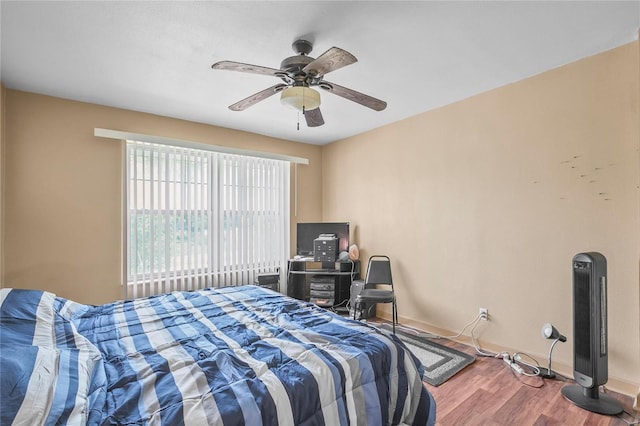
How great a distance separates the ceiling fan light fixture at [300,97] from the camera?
1.99 metres

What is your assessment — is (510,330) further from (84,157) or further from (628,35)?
(84,157)

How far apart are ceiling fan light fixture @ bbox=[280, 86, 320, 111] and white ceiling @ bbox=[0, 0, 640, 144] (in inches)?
14.8

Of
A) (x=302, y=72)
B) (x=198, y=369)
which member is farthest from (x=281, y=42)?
(x=198, y=369)

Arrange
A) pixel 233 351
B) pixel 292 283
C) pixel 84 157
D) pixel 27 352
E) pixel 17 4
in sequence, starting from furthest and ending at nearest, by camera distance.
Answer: pixel 292 283, pixel 84 157, pixel 17 4, pixel 233 351, pixel 27 352

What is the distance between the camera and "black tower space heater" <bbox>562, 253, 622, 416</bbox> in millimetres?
2084

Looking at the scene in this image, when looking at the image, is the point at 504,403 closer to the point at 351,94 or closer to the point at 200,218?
the point at 351,94

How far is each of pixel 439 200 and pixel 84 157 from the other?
3.83 metres

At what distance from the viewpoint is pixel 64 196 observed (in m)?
3.02

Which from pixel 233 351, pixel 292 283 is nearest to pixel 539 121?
pixel 233 351

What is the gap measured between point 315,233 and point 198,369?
310 centimetres

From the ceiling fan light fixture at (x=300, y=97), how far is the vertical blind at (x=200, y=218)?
85.3 inches

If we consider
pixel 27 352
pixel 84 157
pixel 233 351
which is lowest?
pixel 233 351

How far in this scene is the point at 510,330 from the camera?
2832 mm

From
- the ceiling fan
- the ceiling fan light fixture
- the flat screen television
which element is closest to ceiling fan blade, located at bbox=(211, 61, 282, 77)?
the ceiling fan
